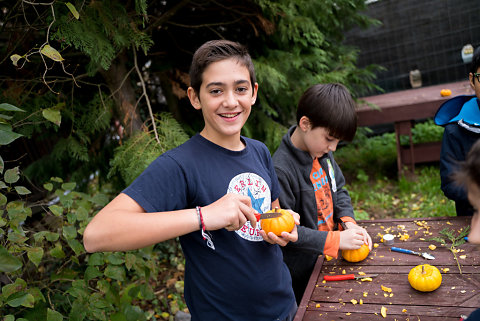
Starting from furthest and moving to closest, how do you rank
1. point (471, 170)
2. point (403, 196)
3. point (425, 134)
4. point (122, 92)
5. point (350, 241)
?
point (425, 134) → point (403, 196) → point (122, 92) → point (350, 241) → point (471, 170)

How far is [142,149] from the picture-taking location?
2766mm

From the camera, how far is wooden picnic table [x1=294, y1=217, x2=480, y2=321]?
149 centimetres

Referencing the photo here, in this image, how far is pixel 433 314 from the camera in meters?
1.45

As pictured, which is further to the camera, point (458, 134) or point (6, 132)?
point (458, 134)

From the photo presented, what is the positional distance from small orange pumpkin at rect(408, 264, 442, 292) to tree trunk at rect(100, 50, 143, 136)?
95.0 inches

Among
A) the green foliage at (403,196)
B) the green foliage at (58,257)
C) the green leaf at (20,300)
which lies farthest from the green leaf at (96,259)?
the green foliage at (403,196)

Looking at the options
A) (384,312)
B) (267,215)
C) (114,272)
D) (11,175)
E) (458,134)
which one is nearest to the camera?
(384,312)

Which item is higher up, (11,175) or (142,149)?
(11,175)

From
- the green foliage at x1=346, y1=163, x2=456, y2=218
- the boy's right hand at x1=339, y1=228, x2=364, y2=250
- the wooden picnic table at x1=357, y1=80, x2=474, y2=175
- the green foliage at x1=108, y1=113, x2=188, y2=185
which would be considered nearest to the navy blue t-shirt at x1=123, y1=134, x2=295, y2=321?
the boy's right hand at x1=339, y1=228, x2=364, y2=250

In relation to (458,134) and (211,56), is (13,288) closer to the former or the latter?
(211,56)

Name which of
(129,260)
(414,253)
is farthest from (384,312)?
(129,260)

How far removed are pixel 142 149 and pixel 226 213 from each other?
1698 mm

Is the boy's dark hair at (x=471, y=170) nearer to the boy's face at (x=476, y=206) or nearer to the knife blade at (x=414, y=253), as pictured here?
the boy's face at (x=476, y=206)

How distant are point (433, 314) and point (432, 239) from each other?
687mm
